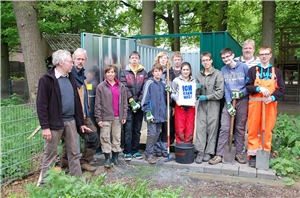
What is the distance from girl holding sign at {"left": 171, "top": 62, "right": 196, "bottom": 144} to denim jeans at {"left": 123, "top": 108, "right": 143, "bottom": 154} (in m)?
0.68

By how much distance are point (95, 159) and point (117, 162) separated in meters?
0.46

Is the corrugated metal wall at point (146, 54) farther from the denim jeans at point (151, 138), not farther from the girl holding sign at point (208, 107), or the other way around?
the denim jeans at point (151, 138)

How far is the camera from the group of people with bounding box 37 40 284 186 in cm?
435

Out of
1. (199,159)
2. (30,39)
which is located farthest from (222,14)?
(199,159)

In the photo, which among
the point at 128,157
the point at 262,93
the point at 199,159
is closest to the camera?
the point at 262,93

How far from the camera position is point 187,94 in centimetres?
475

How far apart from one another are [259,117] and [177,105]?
1.33 metres

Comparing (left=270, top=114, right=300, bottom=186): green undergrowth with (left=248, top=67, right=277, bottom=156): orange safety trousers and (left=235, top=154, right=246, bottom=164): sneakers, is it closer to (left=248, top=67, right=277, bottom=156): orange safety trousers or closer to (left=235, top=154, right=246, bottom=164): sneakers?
(left=248, top=67, right=277, bottom=156): orange safety trousers

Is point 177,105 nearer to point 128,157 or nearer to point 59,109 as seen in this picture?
point 128,157

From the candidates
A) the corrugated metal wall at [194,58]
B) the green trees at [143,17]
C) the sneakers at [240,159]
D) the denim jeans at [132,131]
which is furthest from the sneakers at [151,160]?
the corrugated metal wall at [194,58]

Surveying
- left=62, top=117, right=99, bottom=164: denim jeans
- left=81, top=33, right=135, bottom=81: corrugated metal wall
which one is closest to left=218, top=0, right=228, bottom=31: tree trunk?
left=81, top=33, right=135, bottom=81: corrugated metal wall

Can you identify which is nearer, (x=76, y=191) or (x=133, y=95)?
(x=76, y=191)

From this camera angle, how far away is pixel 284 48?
16.1 metres

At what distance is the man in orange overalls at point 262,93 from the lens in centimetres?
435
